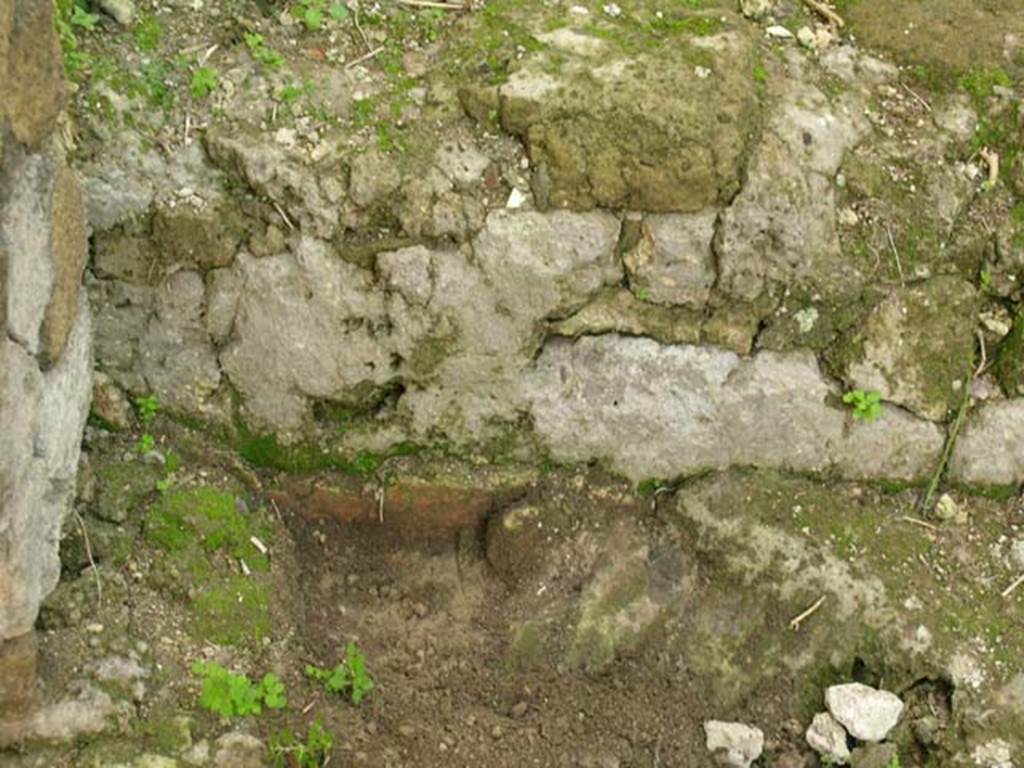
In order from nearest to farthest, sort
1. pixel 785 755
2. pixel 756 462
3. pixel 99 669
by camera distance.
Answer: pixel 99 669
pixel 785 755
pixel 756 462

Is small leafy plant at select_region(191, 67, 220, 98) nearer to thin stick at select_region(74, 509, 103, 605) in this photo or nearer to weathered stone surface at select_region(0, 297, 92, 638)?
weathered stone surface at select_region(0, 297, 92, 638)

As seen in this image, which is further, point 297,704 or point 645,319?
point 645,319

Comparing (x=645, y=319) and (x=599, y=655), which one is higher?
(x=645, y=319)

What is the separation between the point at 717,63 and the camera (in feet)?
10.9

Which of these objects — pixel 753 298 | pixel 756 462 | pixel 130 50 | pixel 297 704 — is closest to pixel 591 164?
pixel 753 298

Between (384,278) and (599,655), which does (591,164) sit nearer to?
(384,278)

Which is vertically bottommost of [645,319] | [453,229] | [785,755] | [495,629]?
[785,755]

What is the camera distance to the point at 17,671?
2.75m

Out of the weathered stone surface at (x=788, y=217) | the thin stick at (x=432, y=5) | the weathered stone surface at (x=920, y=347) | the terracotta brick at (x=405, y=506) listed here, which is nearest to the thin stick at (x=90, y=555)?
the terracotta brick at (x=405, y=506)

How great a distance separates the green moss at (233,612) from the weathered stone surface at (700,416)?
35.2 inches

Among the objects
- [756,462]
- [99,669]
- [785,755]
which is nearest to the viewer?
[99,669]

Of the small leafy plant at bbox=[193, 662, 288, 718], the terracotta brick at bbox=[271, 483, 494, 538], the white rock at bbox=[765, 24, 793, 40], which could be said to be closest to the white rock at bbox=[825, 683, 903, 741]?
the terracotta brick at bbox=[271, 483, 494, 538]

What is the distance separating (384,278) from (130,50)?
91cm

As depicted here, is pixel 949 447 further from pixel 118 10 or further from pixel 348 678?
pixel 118 10
